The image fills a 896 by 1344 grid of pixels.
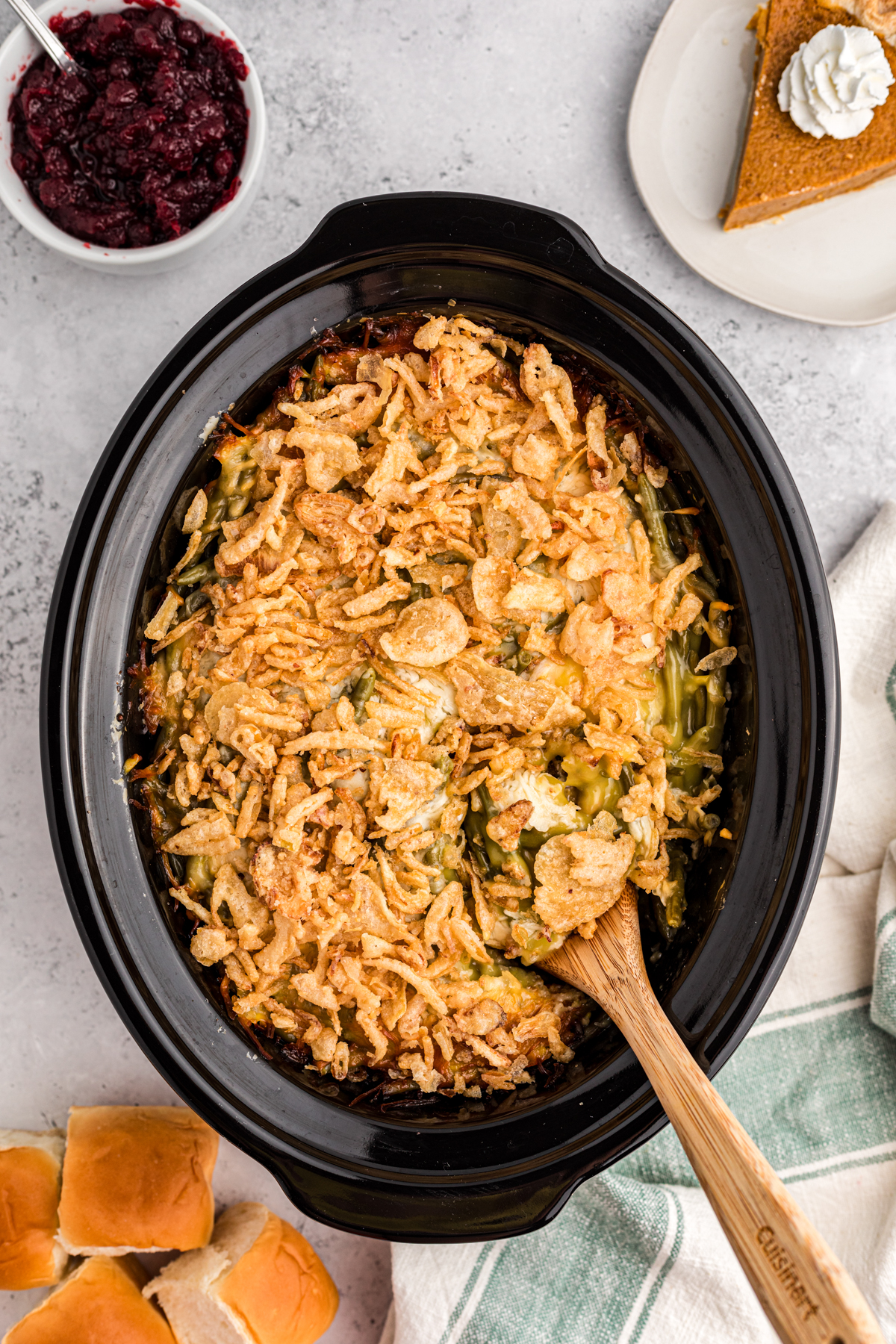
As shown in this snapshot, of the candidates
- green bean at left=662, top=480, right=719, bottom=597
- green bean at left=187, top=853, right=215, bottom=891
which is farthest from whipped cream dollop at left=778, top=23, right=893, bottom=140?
green bean at left=187, top=853, right=215, bottom=891

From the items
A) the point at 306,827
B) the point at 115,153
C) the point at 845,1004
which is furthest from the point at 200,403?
the point at 845,1004

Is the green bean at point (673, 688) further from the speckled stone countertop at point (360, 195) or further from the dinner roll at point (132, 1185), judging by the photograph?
the dinner roll at point (132, 1185)

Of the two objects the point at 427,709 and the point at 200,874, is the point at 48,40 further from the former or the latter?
the point at 200,874

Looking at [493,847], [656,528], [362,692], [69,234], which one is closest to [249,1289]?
[493,847]

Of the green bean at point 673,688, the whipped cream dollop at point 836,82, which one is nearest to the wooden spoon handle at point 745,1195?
the green bean at point 673,688

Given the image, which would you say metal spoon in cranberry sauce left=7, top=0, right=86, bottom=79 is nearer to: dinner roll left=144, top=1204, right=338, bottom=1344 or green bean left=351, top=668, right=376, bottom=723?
green bean left=351, top=668, right=376, bottom=723
